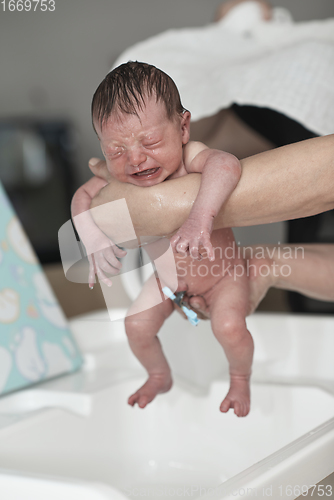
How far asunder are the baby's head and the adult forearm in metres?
0.01

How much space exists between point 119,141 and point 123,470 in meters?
0.32

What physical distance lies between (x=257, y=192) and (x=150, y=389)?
0.57 feet

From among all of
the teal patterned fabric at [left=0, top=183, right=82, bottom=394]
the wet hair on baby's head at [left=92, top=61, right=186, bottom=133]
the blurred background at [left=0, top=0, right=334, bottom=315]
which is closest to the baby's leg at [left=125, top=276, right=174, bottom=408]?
the wet hair on baby's head at [left=92, top=61, right=186, bottom=133]

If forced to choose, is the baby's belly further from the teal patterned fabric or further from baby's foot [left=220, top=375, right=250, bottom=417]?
the teal patterned fabric

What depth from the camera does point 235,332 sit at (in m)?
0.31

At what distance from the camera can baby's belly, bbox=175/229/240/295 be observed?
31 cm

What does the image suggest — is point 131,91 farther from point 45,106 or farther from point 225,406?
point 45,106

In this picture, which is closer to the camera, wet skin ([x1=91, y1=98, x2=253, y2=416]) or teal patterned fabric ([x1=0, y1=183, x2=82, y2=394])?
wet skin ([x1=91, y1=98, x2=253, y2=416])

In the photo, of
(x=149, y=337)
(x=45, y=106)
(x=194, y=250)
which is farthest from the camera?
(x=45, y=106)

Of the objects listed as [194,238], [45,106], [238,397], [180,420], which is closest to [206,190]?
[194,238]

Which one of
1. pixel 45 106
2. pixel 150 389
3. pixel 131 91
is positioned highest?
pixel 131 91

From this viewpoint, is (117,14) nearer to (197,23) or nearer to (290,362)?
(197,23)

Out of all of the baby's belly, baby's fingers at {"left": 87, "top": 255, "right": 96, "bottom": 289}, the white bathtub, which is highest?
baby's fingers at {"left": 87, "top": 255, "right": 96, "bottom": 289}

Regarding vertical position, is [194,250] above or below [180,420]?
above
